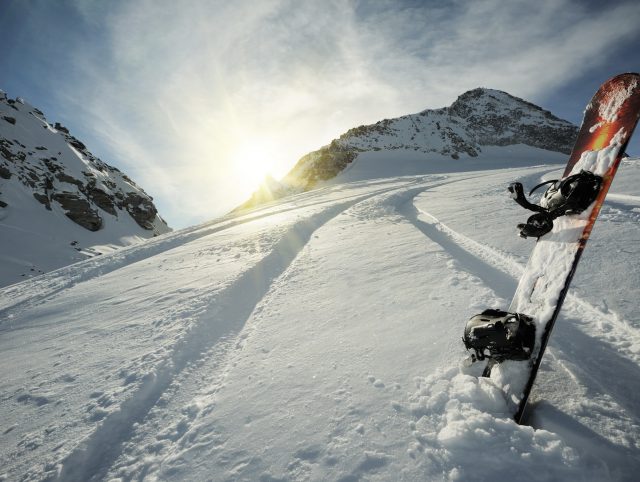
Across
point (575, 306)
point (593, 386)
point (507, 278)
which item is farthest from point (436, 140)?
point (593, 386)

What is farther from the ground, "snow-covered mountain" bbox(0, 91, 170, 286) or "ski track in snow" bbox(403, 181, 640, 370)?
"snow-covered mountain" bbox(0, 91, 170, 286)

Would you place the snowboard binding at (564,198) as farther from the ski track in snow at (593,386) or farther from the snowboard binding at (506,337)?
the ski track in snow at (593,386)

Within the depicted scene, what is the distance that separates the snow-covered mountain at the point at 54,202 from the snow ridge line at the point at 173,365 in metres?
21.6

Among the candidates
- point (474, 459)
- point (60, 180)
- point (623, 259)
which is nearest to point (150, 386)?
point (474, 459)

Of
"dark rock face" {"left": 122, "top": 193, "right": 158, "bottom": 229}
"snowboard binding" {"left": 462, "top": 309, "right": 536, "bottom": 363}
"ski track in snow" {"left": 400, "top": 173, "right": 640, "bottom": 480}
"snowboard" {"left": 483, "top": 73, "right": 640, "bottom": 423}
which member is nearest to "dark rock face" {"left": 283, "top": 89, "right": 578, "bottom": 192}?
"dark rock face" {"left": 122, "top": 193, "right": 158, "bottom": 229}

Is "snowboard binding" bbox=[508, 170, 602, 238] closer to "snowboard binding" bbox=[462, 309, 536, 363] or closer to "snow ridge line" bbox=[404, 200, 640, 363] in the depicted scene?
"snowboard binding" bbox=[462, 309, 536, 363]

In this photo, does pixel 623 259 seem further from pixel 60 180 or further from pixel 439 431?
pixel 60 180

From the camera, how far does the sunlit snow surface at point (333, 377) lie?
176 cm

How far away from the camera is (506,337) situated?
5.94 ft

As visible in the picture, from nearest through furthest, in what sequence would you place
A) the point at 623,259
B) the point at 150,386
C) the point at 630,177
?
the point at 150,386
the point at 623,259
the point at 630,177

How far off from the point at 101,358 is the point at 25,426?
942 millimetres

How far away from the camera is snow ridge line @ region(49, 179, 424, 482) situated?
7.69 ft

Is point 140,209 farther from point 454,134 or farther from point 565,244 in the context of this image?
point 454,134

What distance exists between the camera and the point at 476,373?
7.25 feet
